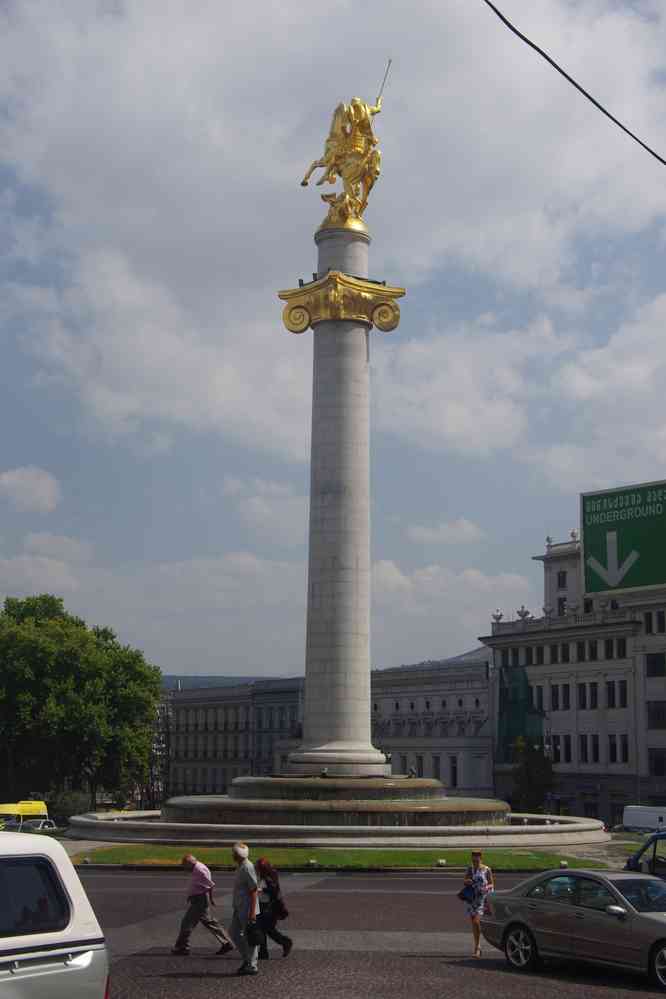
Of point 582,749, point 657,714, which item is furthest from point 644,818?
point 582,749

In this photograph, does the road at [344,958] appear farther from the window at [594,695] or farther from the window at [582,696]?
the window at [582,696]

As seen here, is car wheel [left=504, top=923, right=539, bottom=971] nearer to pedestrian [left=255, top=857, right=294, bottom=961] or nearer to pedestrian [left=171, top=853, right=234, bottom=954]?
pedestrian [left=255, top=857, right=294, bottom=961]

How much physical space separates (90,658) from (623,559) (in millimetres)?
38087

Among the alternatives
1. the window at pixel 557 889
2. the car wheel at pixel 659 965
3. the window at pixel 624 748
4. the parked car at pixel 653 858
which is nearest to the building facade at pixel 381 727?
the window at pixel 624 748

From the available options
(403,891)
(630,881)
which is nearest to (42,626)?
(403,891)

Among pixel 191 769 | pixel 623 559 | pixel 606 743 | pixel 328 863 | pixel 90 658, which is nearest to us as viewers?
pixel 328 863

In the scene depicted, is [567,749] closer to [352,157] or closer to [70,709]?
[70,709]

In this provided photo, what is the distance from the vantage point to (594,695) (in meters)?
101

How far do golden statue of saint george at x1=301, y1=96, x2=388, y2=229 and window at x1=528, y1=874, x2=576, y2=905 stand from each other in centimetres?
4316

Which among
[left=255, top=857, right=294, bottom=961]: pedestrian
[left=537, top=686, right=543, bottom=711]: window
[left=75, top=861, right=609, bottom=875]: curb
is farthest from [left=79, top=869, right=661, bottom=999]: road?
[left=537, top=686, right=543, bottom=711]: window

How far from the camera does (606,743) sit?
98.5 metres

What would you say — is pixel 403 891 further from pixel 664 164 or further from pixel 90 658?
pixel 90 658

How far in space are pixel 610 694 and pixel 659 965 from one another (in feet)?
271

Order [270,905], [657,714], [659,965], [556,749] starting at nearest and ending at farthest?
[659,965] < [270,905] < [657,714] < [556,749]
